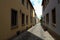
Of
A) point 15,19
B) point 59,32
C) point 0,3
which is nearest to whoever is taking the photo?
point 0,3

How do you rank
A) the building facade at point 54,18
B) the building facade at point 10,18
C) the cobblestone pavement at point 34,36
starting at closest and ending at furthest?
the building facade at point 10,18 → the building facade at point 54,18 → the cobblestone pavement at point 34,36

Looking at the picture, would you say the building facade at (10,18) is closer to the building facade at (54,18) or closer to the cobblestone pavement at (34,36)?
the cobblestone pavement at (34,36)

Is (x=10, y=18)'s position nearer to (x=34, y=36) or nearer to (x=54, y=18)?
(x=34, y=36)

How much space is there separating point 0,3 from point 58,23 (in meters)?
4.24

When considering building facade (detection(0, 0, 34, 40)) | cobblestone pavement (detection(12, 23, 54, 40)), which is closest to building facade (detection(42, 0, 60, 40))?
cobblestone pavement (detection(12, 23, 54, 40))

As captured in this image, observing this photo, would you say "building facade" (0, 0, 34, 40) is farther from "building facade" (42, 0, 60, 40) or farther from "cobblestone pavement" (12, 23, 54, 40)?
"building facade" (42, 0, 60, 40)

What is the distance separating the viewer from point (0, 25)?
6.53 metres

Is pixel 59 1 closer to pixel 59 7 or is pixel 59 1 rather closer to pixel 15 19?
pixel 59 7

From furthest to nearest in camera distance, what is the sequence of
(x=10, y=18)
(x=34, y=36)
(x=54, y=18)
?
(x=54, y=18)
(x=34, y=36)
(x=10, y=18)

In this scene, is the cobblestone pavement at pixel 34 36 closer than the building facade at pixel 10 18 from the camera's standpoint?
→ No

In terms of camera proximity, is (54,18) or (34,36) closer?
(34,36)

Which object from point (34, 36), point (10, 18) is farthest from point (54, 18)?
point (10, 18)

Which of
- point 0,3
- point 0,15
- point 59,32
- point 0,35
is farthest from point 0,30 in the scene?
point 59,32

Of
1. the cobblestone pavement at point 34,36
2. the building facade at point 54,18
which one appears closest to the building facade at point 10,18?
the cobblestone pavement at point 34,36
